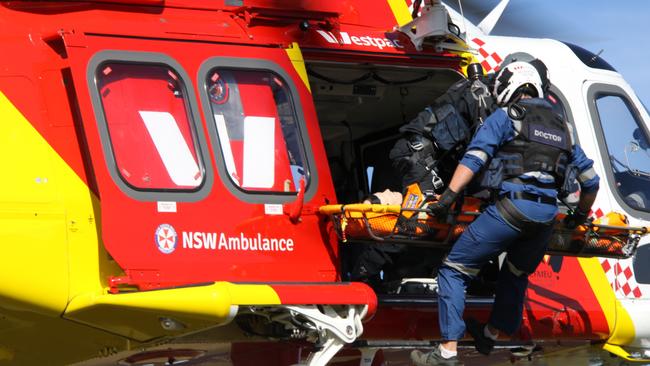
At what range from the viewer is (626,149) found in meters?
7.77

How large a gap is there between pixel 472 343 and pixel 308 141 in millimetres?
1686

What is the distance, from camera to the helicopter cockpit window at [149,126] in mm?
5605

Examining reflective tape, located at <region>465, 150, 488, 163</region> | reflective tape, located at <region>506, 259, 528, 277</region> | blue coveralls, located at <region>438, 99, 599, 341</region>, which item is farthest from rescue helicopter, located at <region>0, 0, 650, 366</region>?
reflective tape, located at <region>465, 150, 488, 163</region>

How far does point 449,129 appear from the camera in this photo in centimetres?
622

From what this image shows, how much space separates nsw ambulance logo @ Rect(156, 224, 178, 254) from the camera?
18.2ft

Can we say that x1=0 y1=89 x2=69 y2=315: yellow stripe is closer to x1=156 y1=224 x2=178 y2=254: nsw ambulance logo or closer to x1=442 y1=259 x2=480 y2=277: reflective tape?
x1=156 y1=224 x2=178 y2=254: nsw ambulance logo

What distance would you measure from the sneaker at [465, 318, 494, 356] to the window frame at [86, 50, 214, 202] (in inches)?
73.2

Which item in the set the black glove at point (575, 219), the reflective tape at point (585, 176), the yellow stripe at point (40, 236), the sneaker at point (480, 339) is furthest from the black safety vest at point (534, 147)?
the yellow stripe at point (40, 236)

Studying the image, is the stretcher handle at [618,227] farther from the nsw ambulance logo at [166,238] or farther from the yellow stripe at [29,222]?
the yellow stripe at [29,222]

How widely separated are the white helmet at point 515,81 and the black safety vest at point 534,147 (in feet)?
0.33

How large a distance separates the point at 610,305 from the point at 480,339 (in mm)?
1240

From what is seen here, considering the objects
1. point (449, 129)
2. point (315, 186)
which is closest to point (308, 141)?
point (315, 186)

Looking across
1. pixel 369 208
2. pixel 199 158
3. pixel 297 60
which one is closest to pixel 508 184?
pixel 369 208

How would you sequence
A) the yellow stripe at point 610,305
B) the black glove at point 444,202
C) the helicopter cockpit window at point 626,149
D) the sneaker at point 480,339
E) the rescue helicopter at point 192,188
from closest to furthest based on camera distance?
the rescue helicopter at point 192,188 < the black glove at point 444,202 < the sneaker at point 480,339 < the yellow stripe at point 610,305 < the helicopter cockpit window at point 626,149
